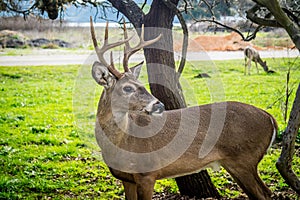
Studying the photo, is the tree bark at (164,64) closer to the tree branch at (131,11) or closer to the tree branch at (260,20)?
the tree branch at (131,11)

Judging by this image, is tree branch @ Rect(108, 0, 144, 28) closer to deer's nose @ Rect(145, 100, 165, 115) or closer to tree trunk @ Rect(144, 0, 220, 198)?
tree trunk @ Rect(144, 0, 220, 198)

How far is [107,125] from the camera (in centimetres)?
460

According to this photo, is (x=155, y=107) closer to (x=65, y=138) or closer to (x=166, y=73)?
(x=166, y=73)

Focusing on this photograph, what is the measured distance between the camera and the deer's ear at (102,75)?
4.50m

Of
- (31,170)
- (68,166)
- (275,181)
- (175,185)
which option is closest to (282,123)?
(275,181)

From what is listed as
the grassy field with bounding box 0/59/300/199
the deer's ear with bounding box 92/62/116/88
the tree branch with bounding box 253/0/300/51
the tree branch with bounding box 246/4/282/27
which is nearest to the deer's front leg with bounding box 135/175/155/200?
the deer's ear with bounding box 92/62/116/88

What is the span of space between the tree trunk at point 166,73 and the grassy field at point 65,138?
47cm

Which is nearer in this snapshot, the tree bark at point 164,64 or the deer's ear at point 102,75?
the deer's ear at point 102,75

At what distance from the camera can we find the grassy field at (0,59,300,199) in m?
6.12

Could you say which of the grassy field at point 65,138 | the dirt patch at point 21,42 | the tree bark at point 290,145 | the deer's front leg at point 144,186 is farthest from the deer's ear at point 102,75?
the dirt patch at point 21,42

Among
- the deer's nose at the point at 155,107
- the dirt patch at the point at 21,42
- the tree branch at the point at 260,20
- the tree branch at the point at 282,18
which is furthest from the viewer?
the dirt patch at the point at 21,42

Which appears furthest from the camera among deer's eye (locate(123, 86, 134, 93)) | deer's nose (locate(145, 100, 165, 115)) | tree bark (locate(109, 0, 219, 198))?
tree bark (locate(109, 0, 219, 198))

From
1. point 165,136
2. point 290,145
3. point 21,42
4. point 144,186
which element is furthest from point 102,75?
point 21,42

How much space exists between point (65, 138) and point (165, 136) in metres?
4.29
